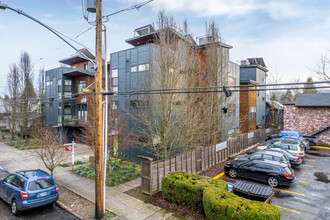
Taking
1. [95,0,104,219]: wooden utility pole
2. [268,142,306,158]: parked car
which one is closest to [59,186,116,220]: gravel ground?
Result: [95,0,104,219]: wooden utility pole

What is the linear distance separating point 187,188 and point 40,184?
21.6 ft

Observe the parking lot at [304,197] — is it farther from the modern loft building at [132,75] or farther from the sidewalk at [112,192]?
the modern loft building at [132,75]

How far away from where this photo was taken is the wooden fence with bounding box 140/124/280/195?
10.4m

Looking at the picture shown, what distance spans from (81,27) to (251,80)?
25.3m

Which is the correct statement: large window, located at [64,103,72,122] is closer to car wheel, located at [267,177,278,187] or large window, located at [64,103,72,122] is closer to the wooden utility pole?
the wooden utility pole

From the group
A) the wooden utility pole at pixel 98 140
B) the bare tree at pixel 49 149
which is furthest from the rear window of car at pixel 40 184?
the bare tree at pixel 49 149

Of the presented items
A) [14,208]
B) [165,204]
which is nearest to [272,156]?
[165,204]

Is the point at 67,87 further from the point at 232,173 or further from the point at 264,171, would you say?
the point at 264,171

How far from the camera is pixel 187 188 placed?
8.94m

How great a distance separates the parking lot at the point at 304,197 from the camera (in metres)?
8.72

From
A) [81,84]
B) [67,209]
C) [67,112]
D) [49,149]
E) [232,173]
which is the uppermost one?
[81,84]

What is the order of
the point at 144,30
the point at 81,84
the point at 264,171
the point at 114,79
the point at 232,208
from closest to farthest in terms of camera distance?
the point at 232,208
the point at 264,171
the point at 114,79
the point at 144,30
the point at 81,84

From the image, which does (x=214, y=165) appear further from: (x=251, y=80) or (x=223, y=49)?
(x=251, y=80)

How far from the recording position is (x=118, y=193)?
35.6 ft
